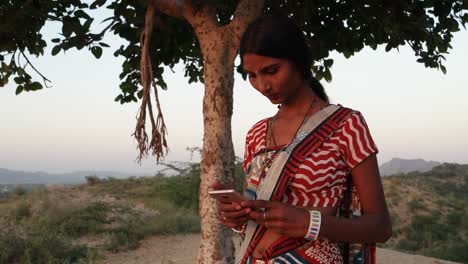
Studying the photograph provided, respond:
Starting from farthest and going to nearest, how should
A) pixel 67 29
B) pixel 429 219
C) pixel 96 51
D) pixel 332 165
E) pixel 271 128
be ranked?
1. pixel 429 219
2. pixel 96 51
3. pixel 67 29
4. pixel 271 128
5. pixel 332 165

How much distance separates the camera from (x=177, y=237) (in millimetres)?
10883

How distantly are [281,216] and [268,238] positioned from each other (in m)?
0.19

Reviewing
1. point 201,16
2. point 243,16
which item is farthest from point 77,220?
point 243,16

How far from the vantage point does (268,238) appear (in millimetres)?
1575

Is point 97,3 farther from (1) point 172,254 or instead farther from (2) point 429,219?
(2) point 429,219

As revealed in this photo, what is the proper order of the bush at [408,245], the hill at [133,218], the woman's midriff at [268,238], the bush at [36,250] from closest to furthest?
the woman's midriff at [268,238], the bush at [36,250], the hill at [133,218], the bush at [408,245]

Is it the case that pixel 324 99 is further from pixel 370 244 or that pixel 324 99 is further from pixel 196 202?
pixel 196 202

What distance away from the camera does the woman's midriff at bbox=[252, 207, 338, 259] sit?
1522 mm

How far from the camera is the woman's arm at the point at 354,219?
141cm

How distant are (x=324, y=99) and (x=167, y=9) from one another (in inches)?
123

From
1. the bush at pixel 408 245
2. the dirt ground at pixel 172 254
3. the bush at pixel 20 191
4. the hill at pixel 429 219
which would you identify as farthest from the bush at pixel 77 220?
the bush at pixel 20 191

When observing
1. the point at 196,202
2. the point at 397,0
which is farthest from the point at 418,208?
the point at 397,0

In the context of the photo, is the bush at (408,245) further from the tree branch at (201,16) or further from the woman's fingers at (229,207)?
the woman's fingers at (229,207)

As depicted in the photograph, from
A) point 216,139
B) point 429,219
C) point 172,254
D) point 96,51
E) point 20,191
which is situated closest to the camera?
point 216,139
